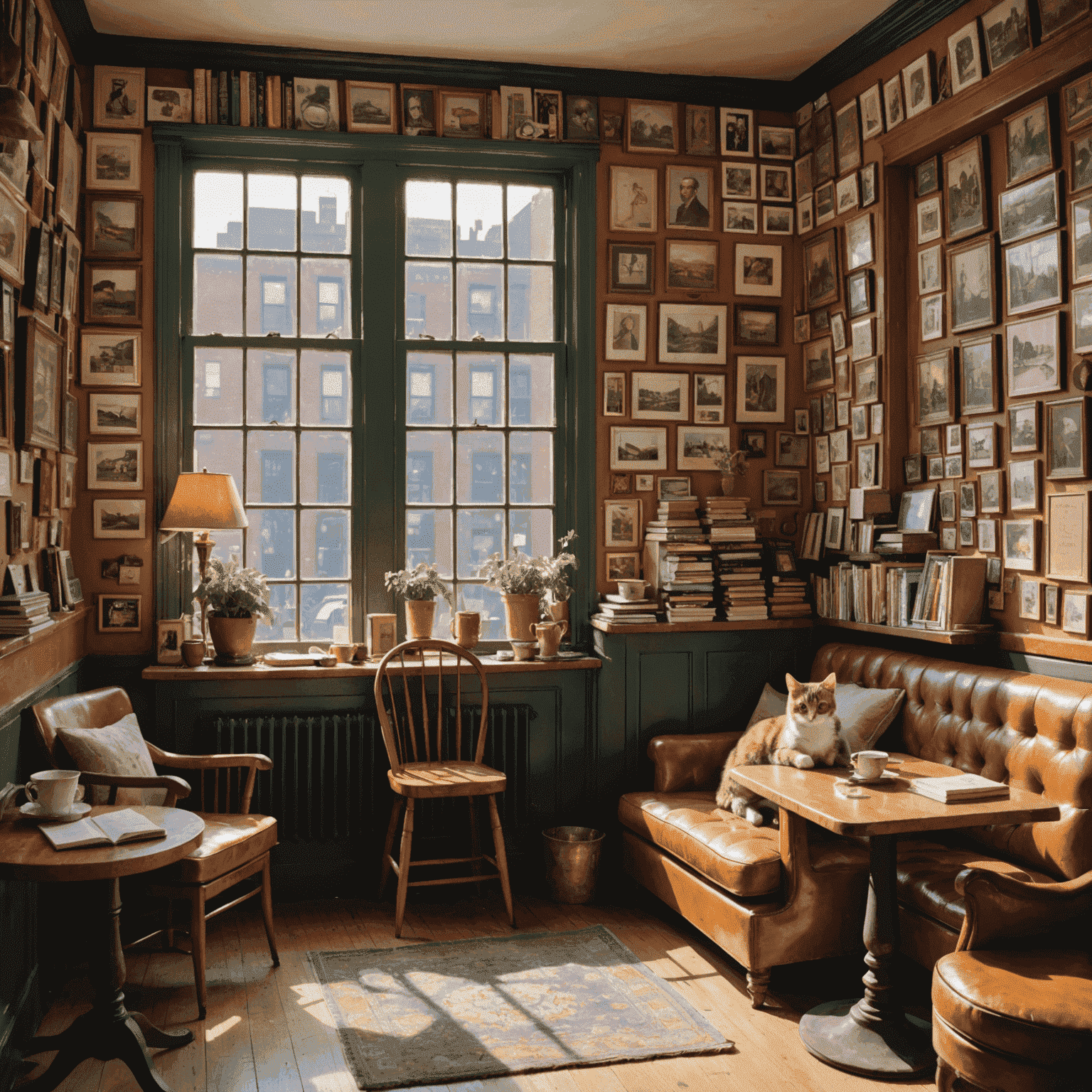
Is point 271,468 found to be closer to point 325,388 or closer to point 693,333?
point 325,388

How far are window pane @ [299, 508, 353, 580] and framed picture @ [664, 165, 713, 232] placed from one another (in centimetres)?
214

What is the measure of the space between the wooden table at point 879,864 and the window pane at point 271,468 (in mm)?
2561

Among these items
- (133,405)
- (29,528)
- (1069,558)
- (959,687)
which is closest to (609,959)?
(959,687)

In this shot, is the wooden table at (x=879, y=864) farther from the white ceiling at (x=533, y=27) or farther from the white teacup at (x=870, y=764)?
the white ceiling at (x=533, y=27)

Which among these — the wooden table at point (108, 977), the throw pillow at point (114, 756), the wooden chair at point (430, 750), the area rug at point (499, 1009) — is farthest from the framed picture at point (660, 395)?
the wooden table at point (108, 977)

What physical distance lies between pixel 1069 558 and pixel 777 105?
2.81 m

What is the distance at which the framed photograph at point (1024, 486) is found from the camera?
366cm

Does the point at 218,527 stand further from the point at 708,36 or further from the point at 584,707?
the point at 708,36

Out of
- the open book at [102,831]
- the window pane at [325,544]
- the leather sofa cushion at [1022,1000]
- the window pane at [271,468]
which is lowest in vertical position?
the leather sofa cushion at [1022,1000]

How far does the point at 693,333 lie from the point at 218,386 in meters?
2.27

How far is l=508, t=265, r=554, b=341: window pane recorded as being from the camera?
5039mm

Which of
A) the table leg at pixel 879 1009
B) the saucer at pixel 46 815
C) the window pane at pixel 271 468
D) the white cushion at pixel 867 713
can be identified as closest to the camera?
the saucer at pixel 46 815

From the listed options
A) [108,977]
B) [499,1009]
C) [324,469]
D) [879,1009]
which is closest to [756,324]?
[324,469]

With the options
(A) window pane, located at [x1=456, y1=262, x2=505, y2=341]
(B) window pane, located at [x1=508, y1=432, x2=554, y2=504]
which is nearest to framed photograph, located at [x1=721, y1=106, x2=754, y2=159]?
(A) window pane, located at [x1=456, y1=262, x2=505, y2=341]
